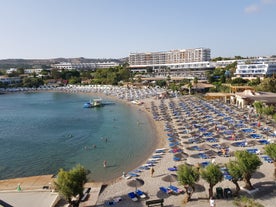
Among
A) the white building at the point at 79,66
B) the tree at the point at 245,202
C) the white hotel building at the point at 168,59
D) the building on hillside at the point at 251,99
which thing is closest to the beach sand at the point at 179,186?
the tree at the point at 245,202

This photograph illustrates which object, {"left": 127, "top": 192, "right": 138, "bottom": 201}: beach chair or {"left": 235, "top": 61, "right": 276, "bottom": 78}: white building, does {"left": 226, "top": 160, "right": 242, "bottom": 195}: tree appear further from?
{"left": 235, "top": 61, "right": 276, "bottom": 78}: white building

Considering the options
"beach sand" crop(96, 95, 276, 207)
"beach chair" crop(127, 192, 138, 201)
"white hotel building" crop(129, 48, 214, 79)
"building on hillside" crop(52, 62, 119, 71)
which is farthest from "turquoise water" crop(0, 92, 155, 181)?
"building on hillside" crop(52, 62, 119, 71)

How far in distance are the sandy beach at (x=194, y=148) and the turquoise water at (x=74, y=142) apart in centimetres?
196

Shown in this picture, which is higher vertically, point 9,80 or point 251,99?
point 9,80

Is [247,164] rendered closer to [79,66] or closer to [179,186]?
[179,186]

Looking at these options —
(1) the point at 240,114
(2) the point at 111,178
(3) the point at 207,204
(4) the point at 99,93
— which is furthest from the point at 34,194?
(4) the point at 99,93

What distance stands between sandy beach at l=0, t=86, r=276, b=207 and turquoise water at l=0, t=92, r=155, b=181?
6.43ft

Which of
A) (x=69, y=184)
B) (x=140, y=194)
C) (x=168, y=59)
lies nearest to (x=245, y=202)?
(x=140, y=194)

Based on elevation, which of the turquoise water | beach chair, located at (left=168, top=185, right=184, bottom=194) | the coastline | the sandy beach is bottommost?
the turquoise water

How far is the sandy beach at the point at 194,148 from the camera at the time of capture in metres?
14.2

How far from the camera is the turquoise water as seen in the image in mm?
21141

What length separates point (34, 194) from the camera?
561 inches

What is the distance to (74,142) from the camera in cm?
2822

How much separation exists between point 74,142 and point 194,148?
1340 centimetres
